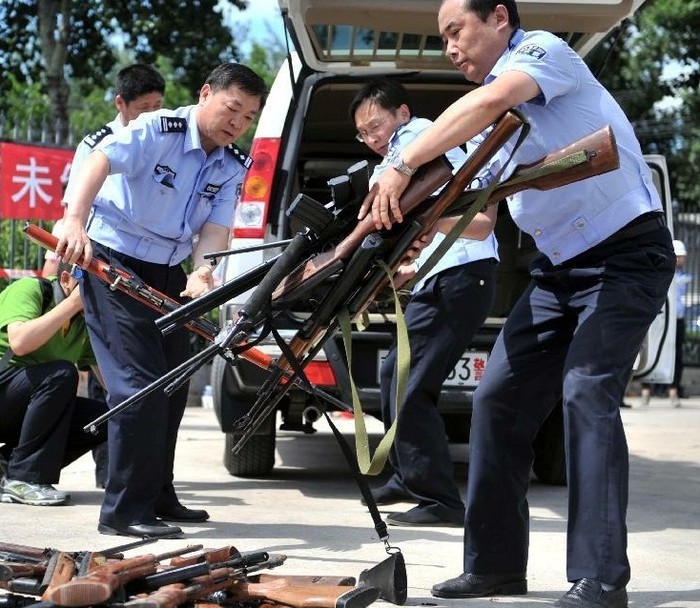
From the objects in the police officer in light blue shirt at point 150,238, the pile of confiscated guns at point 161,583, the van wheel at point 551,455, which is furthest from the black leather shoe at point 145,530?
the van wheel at point 551,455

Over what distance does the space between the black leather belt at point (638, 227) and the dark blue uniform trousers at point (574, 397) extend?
13 mm

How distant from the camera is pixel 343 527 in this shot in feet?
16.6

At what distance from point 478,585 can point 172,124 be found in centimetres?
213

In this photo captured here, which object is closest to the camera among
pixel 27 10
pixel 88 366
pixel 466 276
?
pixel 466 276

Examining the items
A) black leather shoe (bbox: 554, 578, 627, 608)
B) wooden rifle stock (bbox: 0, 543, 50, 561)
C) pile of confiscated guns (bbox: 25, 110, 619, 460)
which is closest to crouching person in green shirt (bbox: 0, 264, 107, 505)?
wooden rifle stock (bbox: 0, 543, 50, 561)

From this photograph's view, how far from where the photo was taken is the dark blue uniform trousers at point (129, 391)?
468 centimetres

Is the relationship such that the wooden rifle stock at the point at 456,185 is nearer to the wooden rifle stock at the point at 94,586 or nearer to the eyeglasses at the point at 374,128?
the wooden rifle stock at the point at 94,586

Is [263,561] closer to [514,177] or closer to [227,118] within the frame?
[514,177]

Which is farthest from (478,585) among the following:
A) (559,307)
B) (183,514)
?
(183,514)

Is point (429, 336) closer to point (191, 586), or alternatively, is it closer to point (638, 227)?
point (638, 227)

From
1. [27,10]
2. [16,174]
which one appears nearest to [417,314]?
[16,174]

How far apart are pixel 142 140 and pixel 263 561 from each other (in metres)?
1.91

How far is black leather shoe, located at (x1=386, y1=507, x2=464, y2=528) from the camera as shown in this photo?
16.9 ft

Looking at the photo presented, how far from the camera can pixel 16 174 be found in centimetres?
959
